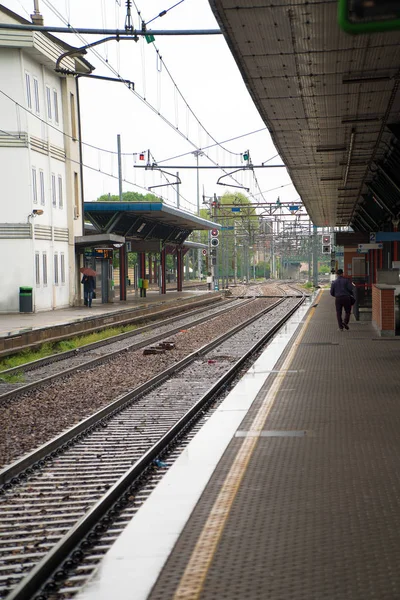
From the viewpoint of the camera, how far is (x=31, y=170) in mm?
31922

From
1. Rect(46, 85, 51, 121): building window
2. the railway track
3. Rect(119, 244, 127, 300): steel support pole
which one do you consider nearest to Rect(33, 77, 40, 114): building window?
Rect(46, 85, 51, 121): building window

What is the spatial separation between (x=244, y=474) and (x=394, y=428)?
2.46 meters

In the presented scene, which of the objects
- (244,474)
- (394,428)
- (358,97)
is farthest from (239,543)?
(358,97)

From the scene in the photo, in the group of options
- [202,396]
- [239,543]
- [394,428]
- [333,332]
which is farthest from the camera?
[333,332]

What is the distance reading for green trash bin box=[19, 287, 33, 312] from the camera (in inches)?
1218

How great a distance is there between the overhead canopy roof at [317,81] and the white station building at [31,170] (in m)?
12.2

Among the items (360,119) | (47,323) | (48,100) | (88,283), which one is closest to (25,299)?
(88,283)

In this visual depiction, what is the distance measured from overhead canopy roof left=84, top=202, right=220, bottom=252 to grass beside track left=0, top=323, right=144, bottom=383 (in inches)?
529

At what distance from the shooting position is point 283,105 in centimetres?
1470

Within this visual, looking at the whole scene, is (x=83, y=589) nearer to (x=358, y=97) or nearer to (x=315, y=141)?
(x=358, y=97)

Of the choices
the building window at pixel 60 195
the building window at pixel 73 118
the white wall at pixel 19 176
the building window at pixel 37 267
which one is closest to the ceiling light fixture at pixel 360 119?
the white wall at pixel 19 176

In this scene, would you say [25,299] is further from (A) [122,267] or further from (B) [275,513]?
(B) [275,513]

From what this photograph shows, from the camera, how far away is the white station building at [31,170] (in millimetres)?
31078

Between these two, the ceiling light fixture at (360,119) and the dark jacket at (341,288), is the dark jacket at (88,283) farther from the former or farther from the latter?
the ceiling light fixture at (360,119)
